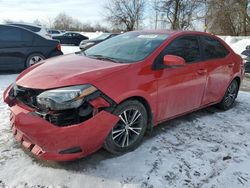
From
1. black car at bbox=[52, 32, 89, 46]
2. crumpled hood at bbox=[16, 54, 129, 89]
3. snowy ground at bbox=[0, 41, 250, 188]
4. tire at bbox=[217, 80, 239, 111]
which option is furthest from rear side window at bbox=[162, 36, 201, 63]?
black car at bbox=[52, 32, 89, 46]

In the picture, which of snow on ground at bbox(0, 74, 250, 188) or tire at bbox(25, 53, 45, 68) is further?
tire at bbox(25, 53, 45, 68)

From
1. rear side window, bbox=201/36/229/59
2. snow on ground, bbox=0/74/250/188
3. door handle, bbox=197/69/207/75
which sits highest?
rear side window, bbox=201/36/229/59

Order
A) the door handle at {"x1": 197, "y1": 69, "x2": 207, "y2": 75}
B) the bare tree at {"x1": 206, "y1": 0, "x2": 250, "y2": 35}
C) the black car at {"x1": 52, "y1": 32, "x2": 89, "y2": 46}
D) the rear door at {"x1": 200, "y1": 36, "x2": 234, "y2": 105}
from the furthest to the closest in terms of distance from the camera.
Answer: the bare tree at {"x1": 206, "y1": 0, "x2": 250, "y2": 35} < the black car at {"x1": 52, "y1": 32, "x2": 89, "y2": 46} < the rear door at {"x1": 200, "y1": 36, "x2": 234, "y2": 105} < the door handle at {"x1": 197, "y1": 69, "x2": 207, "y2": 75}

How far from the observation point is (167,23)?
3503cm

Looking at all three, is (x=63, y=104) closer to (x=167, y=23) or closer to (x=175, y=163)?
(x=175, y=163)

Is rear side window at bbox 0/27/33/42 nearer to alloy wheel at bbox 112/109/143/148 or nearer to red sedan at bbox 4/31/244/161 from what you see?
red sedan at bbox 4/31/244/161

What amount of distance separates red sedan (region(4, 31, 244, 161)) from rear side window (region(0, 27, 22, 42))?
449 cm

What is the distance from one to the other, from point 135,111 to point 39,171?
129 cm

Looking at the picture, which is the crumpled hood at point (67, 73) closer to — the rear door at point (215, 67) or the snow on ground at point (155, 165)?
the snow on ground at point (155, 165)

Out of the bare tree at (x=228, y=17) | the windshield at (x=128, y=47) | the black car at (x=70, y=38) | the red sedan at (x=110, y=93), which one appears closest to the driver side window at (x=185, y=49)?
the red sedan at (x=110, y=93)

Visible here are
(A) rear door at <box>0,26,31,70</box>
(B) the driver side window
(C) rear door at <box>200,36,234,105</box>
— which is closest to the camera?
(B) the driver side window

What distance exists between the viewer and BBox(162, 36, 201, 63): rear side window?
4098 mm

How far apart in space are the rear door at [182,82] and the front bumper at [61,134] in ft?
3.32

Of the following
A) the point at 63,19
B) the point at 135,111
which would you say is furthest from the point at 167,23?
the point at 63,19
